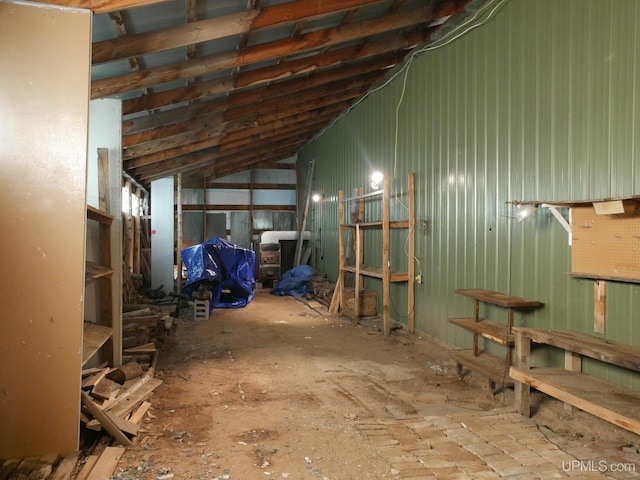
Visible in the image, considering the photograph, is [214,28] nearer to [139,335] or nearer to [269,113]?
[139,335]

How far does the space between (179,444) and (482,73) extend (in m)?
4.56

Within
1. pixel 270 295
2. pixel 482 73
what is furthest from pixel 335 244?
pixel 482 73

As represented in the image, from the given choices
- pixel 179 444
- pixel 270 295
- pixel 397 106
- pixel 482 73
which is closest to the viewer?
pixel 179 444

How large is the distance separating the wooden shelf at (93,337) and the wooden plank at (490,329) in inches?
128

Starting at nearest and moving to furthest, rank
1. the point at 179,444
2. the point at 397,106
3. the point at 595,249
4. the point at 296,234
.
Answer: the point at 179,444 → the point at 595,249 → the point at 397,106 → the point at 296,234

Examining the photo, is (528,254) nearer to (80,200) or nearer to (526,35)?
(526,35)

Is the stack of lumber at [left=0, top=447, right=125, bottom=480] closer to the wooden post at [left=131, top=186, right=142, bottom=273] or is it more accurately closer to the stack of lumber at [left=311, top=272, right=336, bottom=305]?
the stack of lumber at [left=311, top=272, right=336, bottom=305]

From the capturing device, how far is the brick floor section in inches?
101

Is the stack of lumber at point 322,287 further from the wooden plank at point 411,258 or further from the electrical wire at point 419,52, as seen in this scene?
the wooden plank at point 411,258

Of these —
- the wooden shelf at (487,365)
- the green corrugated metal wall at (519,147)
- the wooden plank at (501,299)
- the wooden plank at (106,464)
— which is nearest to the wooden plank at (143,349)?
the wooden plank at (106,464)

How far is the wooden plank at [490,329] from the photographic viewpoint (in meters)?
3.80

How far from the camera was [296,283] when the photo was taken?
413 inches

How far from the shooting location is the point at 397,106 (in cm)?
661

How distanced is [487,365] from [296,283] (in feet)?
22.4
